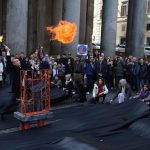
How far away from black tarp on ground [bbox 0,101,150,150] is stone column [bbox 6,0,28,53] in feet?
26.1

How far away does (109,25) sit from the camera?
82.8 feet

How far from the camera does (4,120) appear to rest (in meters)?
12.2

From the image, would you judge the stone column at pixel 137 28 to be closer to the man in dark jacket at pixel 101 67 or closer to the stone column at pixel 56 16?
the stone column at pixel 56 16

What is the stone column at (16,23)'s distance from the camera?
19844mm

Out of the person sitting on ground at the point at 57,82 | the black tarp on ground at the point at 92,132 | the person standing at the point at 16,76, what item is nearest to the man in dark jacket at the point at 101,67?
the person sitting on ground at the point at 57,82

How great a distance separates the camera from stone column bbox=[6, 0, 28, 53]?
19.8 m

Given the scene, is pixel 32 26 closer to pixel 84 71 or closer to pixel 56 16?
A: pixel 56 16

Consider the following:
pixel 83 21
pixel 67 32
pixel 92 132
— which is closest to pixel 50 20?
pixel 83 21

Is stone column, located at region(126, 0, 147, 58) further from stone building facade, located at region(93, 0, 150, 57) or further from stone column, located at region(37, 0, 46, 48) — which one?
stone column, located at region(37, 0, 46, 48)

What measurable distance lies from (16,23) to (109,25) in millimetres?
7142

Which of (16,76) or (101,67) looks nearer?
(16,76)

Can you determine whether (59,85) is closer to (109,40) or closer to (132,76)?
(132,76)

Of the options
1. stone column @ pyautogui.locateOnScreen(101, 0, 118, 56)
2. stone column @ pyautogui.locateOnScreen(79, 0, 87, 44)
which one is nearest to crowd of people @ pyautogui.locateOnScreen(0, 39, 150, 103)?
stone column @ pyautogui.locateOnScreen(101, 0, 118, 56)

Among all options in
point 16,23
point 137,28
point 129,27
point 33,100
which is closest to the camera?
point 33,100
